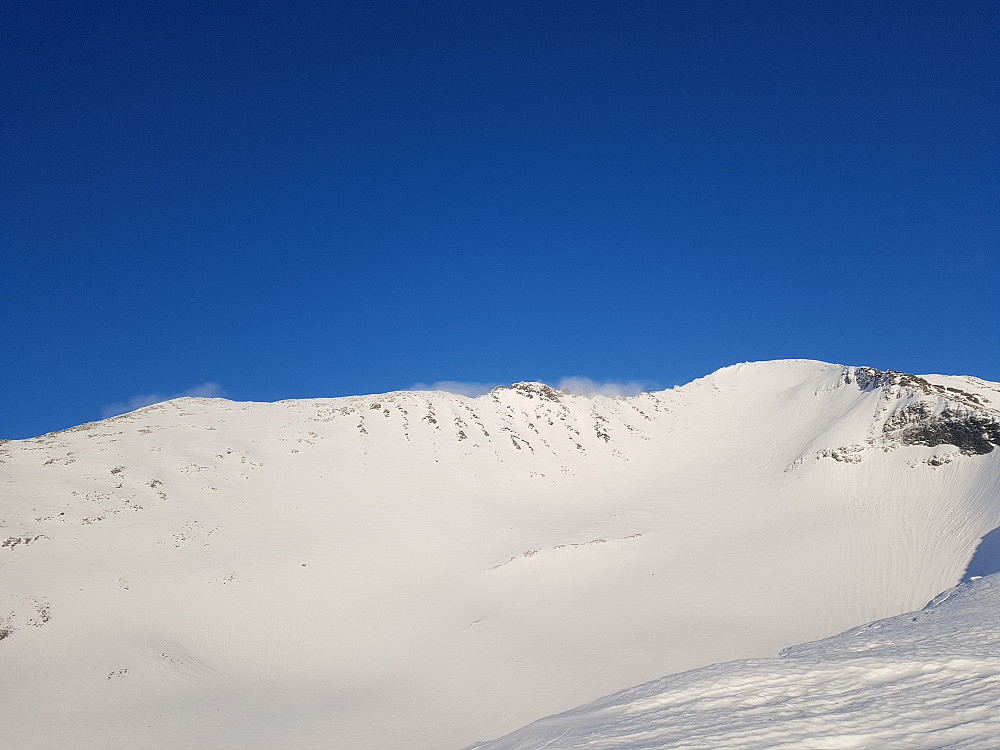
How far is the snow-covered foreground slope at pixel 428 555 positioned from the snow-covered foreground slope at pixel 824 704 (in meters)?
12.1

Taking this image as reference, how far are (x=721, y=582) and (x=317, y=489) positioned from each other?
79.3 feet

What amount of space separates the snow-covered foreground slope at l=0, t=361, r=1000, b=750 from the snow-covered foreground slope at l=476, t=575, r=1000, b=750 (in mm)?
12108

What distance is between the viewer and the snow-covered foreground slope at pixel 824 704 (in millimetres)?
6379

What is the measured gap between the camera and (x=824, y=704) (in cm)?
741

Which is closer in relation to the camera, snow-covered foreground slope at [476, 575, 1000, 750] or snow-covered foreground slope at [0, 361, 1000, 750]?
snow-covered foreground slope at [476, 575, 1000, 750]

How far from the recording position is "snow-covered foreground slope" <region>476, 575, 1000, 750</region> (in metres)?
6.38

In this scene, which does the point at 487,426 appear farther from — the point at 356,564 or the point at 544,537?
the point at 356,564

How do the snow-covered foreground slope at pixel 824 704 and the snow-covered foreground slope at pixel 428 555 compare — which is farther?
the snow-covered foreground slope at pixel 428 555

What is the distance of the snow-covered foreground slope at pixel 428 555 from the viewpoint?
2144 centimetres

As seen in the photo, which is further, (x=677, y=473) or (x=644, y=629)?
(x=677, y=473)

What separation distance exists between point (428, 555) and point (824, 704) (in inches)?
1055

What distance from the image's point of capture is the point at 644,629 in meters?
25.0

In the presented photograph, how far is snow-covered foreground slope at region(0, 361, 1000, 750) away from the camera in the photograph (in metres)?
21.4

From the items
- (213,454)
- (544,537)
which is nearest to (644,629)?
(544,537)
